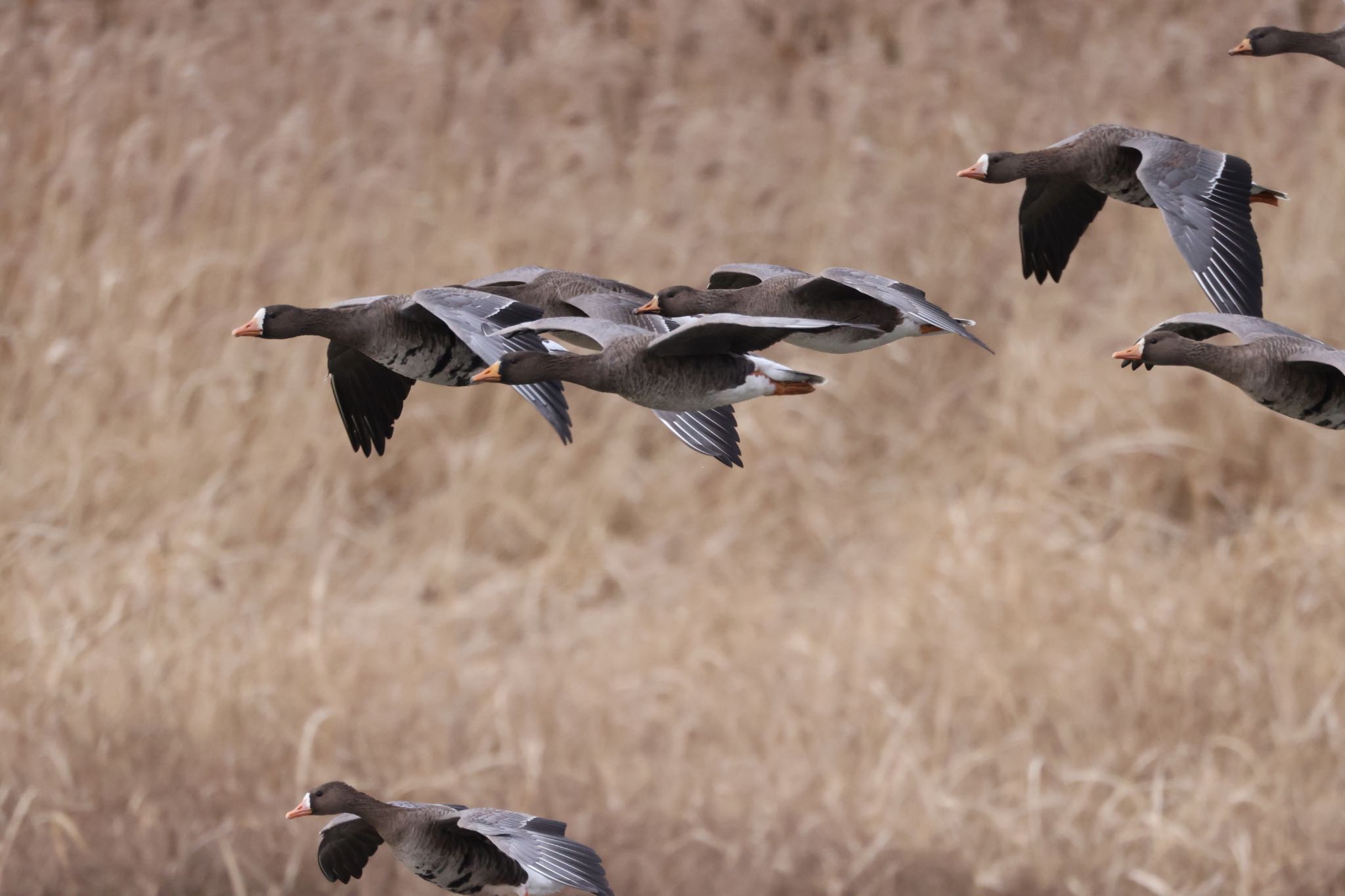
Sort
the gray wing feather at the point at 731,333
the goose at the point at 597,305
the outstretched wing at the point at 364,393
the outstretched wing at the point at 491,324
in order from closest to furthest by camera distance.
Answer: the gray wing feather at the point at 731,333 → the outstretched wing at the point at 491,324 → the goose at the point at 597,305 → the outstretched wing at the point at 364,393

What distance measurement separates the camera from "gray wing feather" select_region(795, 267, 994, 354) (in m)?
1.81

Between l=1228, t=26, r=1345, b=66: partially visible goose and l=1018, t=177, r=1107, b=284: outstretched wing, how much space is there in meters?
0.32

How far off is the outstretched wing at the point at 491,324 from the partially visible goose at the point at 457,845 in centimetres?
50

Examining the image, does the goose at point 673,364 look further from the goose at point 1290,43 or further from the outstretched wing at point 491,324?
the goose at point 1290,43

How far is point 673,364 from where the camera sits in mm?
1919

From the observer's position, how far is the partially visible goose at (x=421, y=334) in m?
1.81

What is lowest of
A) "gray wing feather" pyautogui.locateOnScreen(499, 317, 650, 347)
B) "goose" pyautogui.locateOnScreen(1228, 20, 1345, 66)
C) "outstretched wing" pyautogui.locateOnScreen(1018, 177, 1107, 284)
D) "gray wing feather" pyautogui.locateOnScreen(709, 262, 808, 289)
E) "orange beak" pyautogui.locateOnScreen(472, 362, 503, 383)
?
"orange beak" pyautogui.locateOnScreen(472, 362, 503, 383)

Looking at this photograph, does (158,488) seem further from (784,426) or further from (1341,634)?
(1341,634)

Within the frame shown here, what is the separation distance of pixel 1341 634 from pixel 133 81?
8191 millimetres

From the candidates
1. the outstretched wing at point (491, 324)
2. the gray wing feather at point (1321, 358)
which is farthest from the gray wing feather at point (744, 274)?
the gray wing feather at point (1321, 358)

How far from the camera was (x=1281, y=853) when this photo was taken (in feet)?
27.0

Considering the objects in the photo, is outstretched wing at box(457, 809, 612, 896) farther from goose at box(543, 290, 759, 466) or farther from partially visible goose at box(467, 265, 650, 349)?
partially visible goose at box(467, 265, 650, 349)

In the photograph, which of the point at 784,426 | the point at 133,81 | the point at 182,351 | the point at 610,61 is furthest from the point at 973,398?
the point at 133,81

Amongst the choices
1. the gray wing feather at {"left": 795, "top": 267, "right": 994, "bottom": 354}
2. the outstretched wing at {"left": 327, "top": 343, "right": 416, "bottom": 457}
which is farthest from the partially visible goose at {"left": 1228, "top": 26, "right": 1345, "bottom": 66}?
the outstretched wing at {"left": 327, "top": 343, "right": 416, "bottom": 457}
